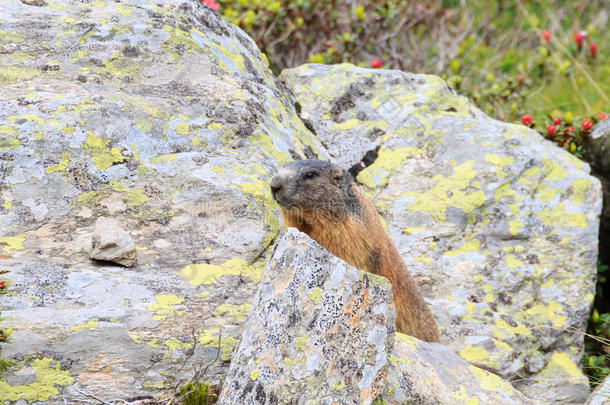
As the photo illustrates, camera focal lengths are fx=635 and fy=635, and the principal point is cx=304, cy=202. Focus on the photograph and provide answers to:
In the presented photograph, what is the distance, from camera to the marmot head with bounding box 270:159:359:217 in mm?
4762

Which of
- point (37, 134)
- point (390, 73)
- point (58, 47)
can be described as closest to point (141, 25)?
point (58, 47)

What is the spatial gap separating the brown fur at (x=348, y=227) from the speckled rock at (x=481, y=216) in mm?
709

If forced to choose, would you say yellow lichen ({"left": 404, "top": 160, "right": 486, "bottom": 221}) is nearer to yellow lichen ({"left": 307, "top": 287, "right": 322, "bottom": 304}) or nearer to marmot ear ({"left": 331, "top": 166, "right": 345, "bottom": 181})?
marmot ear ({"left": 331, "top": 166, "right": 345, "bottom": 181})

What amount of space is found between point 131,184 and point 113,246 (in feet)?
2.19

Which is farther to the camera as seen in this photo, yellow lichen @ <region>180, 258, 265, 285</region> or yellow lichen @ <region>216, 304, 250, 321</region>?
yellow lichen @ <region>180, 258, 265, 285</region>

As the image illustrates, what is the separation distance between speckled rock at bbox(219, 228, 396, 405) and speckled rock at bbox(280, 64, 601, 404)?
2.21m

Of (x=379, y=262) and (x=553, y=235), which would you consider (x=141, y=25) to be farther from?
(x=553, y=235)

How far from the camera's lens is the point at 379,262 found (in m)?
4.85

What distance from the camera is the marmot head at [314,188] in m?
4.76

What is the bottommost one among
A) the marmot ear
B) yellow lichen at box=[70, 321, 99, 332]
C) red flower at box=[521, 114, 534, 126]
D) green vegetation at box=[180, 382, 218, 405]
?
green vegetation at box=[180, 382, 218, 405]

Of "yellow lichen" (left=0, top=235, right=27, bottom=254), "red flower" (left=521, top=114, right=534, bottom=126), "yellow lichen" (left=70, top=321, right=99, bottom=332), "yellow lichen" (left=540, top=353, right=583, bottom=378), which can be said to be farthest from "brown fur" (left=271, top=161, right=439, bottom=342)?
"red flower" (left=521, top=114, right=534, bottom=126)

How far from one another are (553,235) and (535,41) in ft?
23.9

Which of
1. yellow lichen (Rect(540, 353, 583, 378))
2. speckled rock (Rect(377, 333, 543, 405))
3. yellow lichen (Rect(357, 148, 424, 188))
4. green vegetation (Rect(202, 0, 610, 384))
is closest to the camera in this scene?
speckled rock (Rect(377, 333, 543, 405))

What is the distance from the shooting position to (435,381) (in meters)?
3.83
